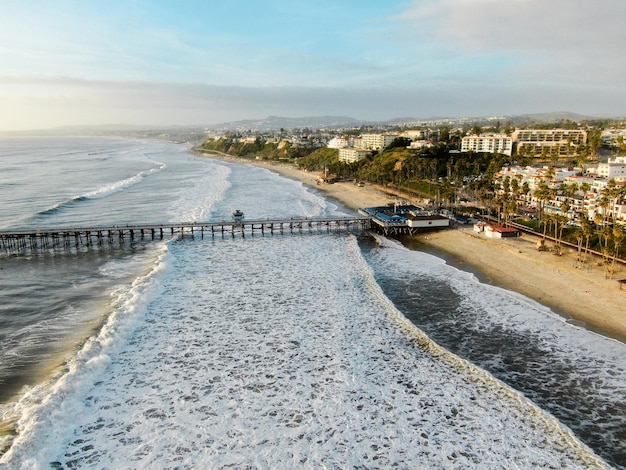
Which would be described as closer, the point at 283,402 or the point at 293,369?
the point at 283,402

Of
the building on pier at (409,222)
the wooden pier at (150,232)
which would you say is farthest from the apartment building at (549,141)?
the wooden pier at (150,232)

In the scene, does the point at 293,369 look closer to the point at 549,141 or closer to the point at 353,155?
the point at 353,155

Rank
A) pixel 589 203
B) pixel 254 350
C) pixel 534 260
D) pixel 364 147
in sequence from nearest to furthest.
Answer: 1. pixel 254 350
2. pixel 534 260
3. pixel 589 203
4. pixel 364 147

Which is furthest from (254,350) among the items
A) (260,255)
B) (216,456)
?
(260,255)

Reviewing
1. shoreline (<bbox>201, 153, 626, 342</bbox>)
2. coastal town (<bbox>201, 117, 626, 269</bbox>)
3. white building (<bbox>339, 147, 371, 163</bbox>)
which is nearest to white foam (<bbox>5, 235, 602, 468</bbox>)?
shoreline (<bbox>201, 153, 626, 342</bbox>)

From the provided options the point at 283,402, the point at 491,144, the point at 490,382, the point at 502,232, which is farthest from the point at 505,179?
the point at 283,402

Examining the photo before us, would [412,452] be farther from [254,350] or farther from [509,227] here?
[509,227]
